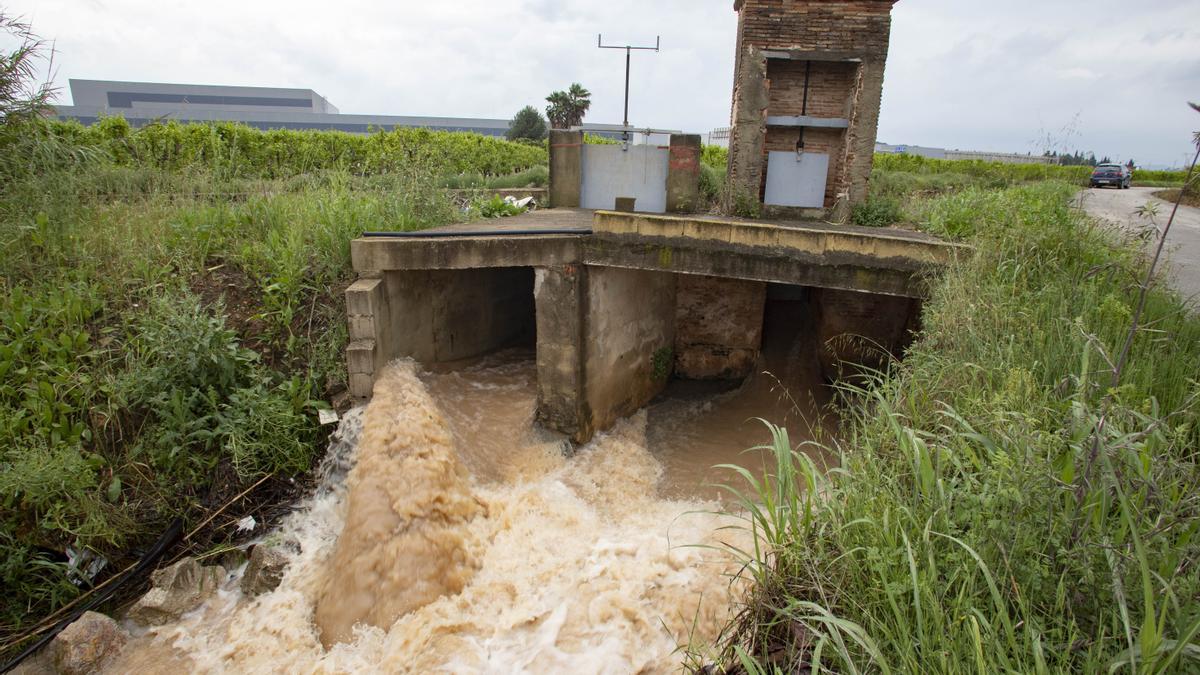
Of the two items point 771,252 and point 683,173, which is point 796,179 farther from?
point 771,252

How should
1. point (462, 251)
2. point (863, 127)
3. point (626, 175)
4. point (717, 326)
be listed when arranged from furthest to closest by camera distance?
point (626, 175) < point (863, 127) < point (717, 326) < point (462, 251)

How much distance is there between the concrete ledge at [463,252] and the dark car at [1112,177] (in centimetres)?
2618

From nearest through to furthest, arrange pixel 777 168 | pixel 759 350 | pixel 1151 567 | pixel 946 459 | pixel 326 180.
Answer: pixel 1151 567 → pixel 946 459 → pixel 326 180 → pixel 759 350 → pixel 777 168

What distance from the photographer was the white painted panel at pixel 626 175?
1187 centimetres

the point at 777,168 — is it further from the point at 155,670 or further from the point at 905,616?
the point at 155,670

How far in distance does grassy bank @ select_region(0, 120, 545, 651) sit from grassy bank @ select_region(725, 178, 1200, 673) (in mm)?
4897

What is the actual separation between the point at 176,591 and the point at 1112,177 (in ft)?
103

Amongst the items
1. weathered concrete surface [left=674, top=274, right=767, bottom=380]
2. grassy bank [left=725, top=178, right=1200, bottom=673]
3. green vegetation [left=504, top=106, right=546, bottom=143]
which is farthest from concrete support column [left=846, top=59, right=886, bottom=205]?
green vegetation [left=504, top=106, right=546, bottom=143]

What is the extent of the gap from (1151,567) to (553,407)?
229 inches

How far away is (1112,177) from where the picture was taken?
79.2 ft

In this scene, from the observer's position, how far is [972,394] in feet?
12.0

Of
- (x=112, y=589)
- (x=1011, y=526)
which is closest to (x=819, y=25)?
(x=1011, y=526)

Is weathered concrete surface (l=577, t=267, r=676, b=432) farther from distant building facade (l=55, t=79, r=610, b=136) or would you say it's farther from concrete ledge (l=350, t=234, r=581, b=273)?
distant building facade (l=55, t=79, r=610, b=136)

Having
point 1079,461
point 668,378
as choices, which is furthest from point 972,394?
point 668,378
